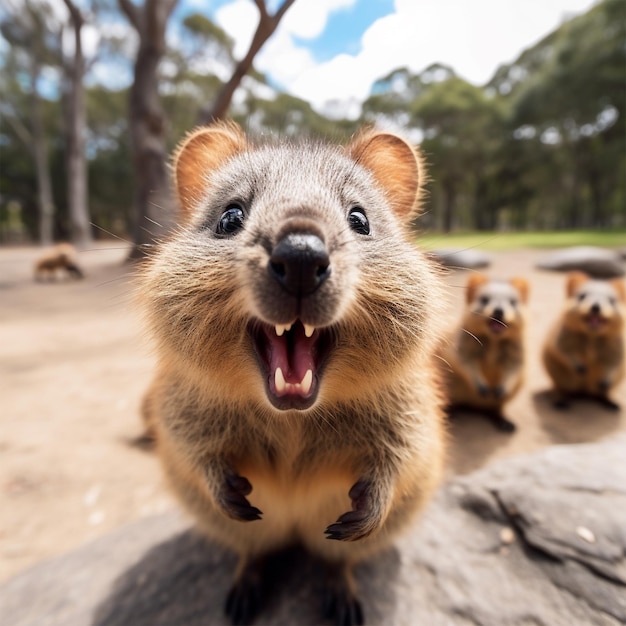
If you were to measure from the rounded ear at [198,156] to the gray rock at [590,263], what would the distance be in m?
12.6

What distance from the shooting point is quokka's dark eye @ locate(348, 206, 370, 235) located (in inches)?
67.8

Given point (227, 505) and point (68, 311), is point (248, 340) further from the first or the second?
point (68, 311)

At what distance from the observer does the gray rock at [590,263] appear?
1190 centimetres

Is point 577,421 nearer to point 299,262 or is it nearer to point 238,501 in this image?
point 238,501

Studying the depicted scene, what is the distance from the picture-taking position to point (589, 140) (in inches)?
1252

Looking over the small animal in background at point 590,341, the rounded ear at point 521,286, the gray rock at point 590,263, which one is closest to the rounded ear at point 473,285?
the rounded ear at point 521,286

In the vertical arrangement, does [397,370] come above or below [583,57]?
below

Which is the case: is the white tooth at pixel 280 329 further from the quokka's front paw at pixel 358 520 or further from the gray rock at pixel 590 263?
the gray rock at pixel 590 263

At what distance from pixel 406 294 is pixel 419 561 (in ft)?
5.18

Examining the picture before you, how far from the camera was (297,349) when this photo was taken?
146 centimetres

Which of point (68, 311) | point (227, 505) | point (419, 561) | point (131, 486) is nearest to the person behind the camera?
point (227, 505)

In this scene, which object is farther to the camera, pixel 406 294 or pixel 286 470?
pixel 286 470

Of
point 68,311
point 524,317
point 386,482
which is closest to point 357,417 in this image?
point 386,482

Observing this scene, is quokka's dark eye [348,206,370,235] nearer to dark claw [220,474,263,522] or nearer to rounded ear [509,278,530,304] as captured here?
dark claw [220,474,263,522]
